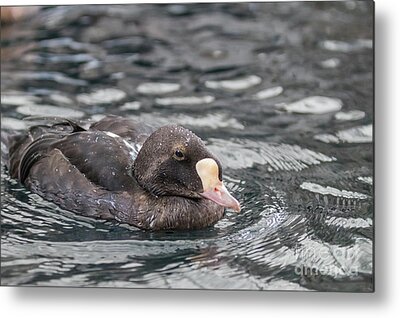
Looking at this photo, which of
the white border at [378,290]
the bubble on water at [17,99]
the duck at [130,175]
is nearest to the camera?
the white border at [378,290]

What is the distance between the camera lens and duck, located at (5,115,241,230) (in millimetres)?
3387

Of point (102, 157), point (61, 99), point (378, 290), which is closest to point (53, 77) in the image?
point (61, 99)

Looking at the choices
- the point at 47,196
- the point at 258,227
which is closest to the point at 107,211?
the point at 47,196

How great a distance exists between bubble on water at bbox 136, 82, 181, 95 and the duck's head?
16cm

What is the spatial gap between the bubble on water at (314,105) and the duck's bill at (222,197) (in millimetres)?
311

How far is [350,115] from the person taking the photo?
338cm

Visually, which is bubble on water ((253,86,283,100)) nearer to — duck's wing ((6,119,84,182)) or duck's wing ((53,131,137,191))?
duck's wing ((53,131,137,191))

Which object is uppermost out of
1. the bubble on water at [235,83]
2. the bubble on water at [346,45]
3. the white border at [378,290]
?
the bubble on water at [346,45]

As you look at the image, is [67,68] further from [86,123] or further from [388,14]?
[388,14]

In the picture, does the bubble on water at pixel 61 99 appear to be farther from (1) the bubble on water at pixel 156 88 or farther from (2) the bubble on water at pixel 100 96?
(1) the bubble on water at pixel 156 88

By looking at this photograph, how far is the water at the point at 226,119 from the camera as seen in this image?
10.8 feet

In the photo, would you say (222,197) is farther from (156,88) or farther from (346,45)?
(346,45)

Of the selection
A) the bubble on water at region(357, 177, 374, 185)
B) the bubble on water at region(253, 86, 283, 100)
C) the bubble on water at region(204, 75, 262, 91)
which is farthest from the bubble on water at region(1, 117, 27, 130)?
the bubble on water at region(357, 177, 374, 185)

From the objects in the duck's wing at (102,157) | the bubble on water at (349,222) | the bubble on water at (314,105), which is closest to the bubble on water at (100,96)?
the duck's wing at (102,157)
